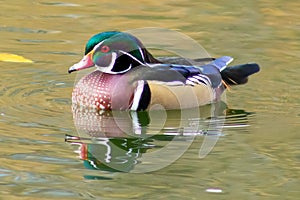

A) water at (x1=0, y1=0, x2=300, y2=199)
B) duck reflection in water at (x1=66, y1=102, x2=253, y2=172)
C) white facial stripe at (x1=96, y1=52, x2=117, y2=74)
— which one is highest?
white facial stripe at (x1=96, y1=52, x2=117, y2=74)

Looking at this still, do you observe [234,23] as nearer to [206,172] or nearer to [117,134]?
[117,134]

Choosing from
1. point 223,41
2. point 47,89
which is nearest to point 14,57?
point 47,89

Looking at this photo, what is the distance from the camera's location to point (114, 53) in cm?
787

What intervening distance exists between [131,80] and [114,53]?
320mm

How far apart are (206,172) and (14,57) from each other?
141 inches

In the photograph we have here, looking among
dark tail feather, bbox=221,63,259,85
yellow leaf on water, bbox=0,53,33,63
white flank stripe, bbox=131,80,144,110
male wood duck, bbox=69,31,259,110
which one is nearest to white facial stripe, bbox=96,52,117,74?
male wood duck, bbox=69,31,259,110

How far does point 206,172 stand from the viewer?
604 cm

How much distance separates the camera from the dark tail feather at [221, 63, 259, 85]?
8.37 m

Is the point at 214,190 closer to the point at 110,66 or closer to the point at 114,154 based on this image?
the point at 114,154

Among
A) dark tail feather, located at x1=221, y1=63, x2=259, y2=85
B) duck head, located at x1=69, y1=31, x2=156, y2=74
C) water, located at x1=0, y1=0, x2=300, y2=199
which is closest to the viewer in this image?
water, located at x1=0, y1=0, x2=300, y2=199

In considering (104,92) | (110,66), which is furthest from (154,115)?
(110,66)

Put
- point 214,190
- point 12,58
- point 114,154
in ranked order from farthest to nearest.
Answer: point 12,58 < point 114,154 < point 214,190

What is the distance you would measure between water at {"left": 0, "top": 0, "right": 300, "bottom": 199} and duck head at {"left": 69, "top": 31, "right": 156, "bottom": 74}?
43 centimetres

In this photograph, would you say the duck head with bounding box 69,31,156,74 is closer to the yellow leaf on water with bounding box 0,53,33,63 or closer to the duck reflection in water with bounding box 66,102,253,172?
the duck reflection in water with bounding box 66,102,253,172
